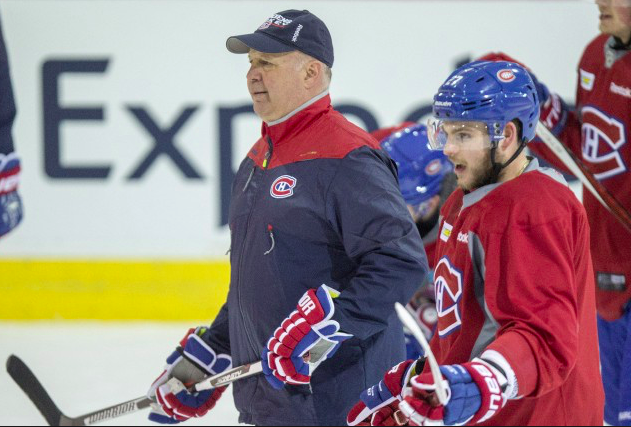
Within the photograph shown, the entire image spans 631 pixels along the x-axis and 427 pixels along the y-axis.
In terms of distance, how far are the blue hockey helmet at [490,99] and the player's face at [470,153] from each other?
0.04 feet

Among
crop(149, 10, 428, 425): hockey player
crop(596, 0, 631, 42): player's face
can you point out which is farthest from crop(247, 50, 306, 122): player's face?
crop(596, 0, 631, 42): player's face

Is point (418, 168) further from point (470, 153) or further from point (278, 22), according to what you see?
point (470, 153)

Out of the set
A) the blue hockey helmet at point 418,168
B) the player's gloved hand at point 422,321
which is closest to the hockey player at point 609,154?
the blue hockey helmet at point 418,168

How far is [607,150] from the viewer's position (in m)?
2.80

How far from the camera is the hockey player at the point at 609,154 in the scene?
9.04ft

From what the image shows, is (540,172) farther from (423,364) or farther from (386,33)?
(386,33)

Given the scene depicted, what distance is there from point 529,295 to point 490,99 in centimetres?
34

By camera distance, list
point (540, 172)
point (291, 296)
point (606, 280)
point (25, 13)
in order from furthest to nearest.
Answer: point (25, 13) → point (606, 280) → point (291, 296) → point (540, 172)

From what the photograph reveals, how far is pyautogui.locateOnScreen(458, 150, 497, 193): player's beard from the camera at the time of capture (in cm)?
173

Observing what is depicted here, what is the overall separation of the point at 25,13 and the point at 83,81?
346 millimetres

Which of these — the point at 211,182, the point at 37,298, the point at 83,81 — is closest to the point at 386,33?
the point at 211,182

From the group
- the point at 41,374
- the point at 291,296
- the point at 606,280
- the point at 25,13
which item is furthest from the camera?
the point at 25,13

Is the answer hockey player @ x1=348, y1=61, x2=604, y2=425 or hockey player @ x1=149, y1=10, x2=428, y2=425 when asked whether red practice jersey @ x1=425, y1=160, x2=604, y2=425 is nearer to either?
hockey player @ x1=348, y1=61, x2=604, y2=425

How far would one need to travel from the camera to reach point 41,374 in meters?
3.78
